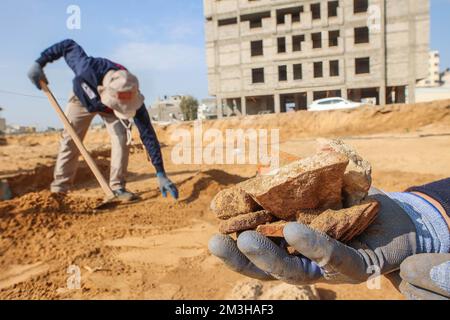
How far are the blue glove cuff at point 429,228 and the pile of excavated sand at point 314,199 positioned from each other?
20 centimetres

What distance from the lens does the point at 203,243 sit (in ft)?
11.2

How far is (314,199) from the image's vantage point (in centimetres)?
121

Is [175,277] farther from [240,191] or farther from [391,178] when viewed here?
[391,178]

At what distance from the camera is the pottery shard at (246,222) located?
1.22 metres

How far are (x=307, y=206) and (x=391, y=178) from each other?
496cm

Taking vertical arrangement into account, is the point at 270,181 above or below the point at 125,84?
below

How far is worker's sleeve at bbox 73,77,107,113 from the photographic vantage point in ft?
13.9

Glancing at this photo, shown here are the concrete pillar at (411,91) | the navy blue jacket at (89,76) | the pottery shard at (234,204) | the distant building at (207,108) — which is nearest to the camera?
the pottery shard at (234,204)

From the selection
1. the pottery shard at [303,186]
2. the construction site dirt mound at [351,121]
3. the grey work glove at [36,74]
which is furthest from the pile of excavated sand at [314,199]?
the construction site dirt mound at [351,121]

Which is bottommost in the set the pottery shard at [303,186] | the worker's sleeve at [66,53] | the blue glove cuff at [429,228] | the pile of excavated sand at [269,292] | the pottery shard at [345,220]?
the pile of excavated sand at [269,292]

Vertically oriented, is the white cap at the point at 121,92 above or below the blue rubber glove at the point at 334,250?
above

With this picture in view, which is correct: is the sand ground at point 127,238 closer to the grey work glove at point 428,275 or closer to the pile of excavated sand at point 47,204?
the pile of excavated sand at point 47,204

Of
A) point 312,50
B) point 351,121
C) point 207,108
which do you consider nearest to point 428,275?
point 351,121

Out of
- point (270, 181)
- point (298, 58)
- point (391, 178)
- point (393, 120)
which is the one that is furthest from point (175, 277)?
point (298, 58)
